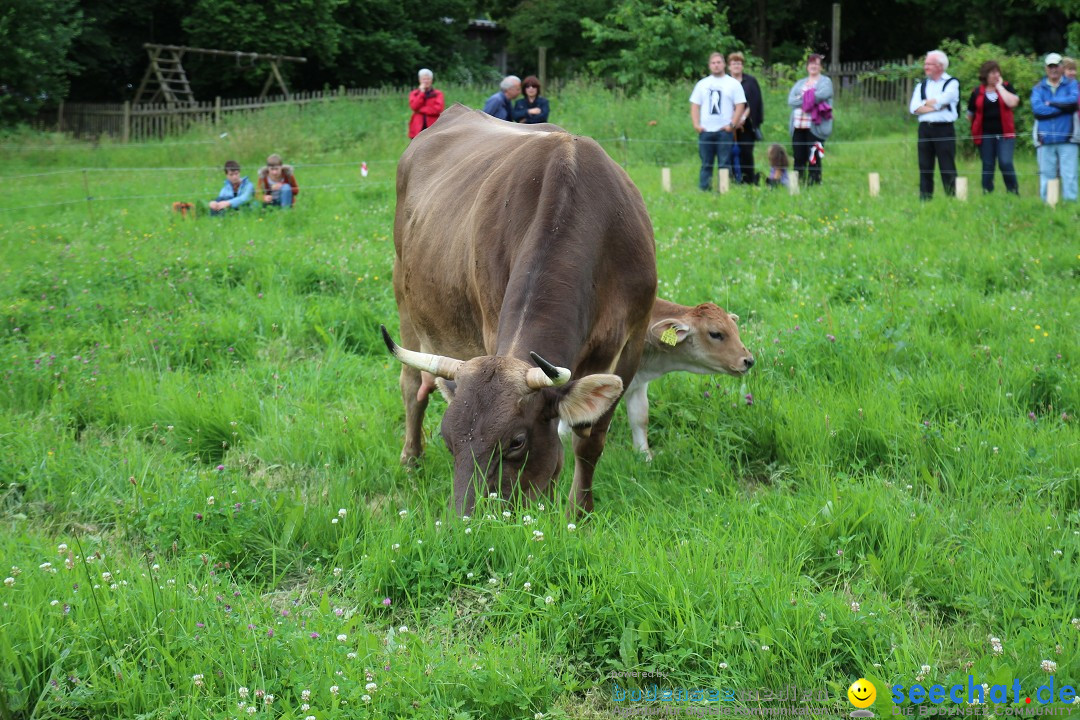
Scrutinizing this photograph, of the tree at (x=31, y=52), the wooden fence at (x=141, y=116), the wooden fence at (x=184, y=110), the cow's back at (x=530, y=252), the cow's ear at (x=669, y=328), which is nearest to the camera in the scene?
the cow's back at (x=530, y=252)

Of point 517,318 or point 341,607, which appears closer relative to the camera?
point 341,607

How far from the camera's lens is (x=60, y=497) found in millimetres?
4961

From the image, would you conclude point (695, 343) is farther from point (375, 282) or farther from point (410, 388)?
point (375, 282)

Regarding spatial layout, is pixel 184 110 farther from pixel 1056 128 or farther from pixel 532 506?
pixel 532 506

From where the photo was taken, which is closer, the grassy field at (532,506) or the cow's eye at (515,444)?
the grassy field at (532,506)

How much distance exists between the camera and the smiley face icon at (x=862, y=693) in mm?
3047

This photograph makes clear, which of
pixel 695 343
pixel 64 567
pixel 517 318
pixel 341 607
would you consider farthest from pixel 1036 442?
pixel 64 567

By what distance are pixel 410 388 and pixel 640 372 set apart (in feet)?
4.85

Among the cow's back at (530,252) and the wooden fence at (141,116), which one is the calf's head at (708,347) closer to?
the cow's back at (530,252)

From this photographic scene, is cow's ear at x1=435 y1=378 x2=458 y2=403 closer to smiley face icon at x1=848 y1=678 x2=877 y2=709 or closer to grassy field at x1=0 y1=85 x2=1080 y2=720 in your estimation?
grassy field at x1=0 y1=85 x2=1080 y2=720

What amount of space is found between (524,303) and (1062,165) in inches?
408

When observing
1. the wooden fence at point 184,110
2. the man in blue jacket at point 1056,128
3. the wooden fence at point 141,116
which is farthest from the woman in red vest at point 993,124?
the wooden fence at point 141,116

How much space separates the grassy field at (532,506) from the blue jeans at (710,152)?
4046mm

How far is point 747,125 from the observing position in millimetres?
14438
